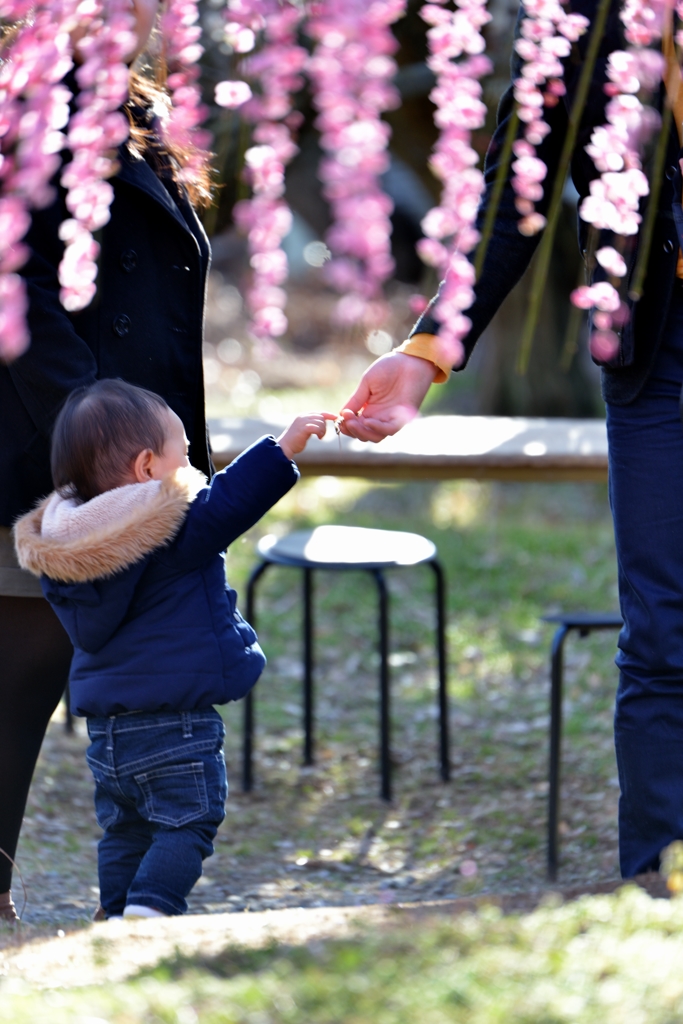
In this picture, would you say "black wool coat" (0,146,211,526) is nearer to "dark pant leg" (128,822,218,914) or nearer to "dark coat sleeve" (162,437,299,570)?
"dark coat sleeve" (162,437,299,570)

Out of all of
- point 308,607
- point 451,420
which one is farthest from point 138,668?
point 451,420

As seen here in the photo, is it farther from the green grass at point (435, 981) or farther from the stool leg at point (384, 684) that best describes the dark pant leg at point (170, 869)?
the stool leg at point (384, 684)

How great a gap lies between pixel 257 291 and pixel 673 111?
711 millimetres

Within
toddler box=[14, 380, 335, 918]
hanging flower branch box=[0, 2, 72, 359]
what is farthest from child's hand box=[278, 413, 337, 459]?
hanging flower branch box=[0, 2, 72, 359]

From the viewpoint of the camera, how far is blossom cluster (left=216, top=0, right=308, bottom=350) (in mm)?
1459

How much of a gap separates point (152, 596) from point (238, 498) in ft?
0.75

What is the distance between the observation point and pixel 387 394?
2.16 meters

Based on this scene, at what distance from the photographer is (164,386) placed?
7.27ft

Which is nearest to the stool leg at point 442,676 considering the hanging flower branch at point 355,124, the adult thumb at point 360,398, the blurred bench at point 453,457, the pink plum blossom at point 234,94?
the blurred bench at point 453,457

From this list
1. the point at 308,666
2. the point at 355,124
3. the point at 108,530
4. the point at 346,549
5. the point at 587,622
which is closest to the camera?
the point at 355,124

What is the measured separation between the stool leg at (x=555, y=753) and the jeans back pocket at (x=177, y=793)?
1.25 metres

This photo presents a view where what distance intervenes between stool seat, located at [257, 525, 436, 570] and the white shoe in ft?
4.80

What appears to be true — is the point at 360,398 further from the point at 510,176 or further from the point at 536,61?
the point at 536,61

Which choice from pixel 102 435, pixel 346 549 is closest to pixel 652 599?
pixel 102 435
